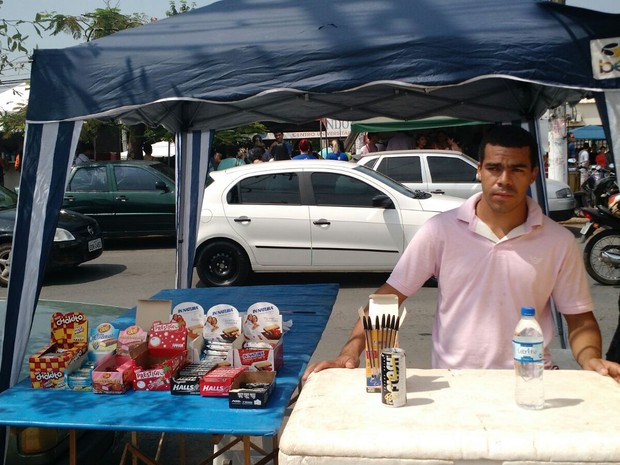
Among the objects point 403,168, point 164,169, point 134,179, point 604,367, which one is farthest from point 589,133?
point 604,367

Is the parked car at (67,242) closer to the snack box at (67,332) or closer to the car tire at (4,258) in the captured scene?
the car tire at (4,258)

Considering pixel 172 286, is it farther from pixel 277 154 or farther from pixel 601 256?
pixel 277 154

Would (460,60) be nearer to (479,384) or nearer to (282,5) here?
(282,5)

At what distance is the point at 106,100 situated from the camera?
3.74 metres

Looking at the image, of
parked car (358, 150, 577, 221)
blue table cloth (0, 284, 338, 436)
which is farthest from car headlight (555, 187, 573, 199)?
blue table cloth (0, 284, 338, 436)

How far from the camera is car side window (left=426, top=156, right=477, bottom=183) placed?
12.9m

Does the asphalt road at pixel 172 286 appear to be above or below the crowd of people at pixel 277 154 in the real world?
below

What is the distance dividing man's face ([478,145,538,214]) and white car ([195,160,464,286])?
656 cm

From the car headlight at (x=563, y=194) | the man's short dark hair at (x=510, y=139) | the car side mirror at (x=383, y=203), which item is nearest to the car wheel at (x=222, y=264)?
the car side mirror at (x=383, y=203)

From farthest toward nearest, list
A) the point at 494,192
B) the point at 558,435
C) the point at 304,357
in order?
the point at 304,357 → the point at 494,192 → the point at 558,435

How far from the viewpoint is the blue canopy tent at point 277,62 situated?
11.1 feet

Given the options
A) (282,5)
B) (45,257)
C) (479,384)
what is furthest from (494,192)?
(45,257)

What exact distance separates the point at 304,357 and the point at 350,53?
4.96 feet

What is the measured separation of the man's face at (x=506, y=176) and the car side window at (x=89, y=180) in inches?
465
